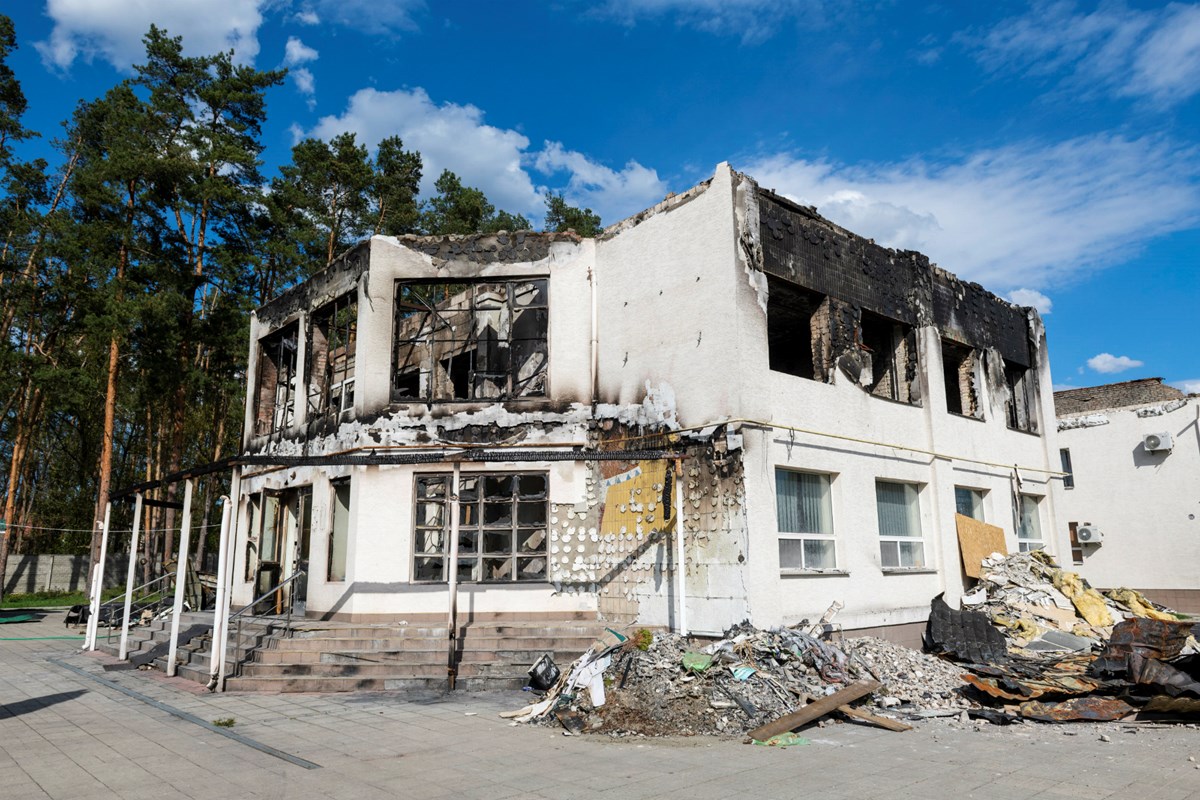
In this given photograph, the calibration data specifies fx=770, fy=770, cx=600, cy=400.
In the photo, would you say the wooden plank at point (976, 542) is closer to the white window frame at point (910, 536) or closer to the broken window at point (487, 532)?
the white window frame at point (910, 536)

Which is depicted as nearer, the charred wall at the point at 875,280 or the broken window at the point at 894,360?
the charred wall at the point at 875,280

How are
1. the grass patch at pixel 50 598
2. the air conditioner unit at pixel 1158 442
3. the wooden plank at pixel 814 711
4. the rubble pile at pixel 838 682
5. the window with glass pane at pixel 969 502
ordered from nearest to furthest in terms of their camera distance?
the wooden plank at pixel 814 711 → the rubble pile at pixel 838 682 → the window with glass pane at pixel 969 502 → the air conditioner unit at pixel 1158 442 → the grass patch at pixel 50 598

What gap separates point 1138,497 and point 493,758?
21792mm

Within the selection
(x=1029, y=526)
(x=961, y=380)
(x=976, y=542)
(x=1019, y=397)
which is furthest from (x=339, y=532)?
(x=1019, y=397)

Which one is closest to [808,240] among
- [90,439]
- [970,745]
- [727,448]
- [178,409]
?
[727,448]

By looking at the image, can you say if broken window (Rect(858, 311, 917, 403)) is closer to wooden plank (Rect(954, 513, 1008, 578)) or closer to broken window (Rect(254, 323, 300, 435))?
wooden plank (Rect(954, 513, 1008, 578))

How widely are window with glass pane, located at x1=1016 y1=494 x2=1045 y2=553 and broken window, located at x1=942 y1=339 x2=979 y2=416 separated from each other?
2574 mm

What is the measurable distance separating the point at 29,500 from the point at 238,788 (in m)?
41.2

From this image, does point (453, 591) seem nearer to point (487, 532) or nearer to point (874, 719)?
point (487, 532)

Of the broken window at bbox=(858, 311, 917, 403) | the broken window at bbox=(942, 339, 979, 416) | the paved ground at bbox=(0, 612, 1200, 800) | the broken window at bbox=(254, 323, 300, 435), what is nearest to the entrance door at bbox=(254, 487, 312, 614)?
the broken window at bbox=(254, 323, 300, 435)

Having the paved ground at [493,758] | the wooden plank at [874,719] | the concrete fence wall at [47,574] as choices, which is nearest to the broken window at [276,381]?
the paved ground at [493,758]

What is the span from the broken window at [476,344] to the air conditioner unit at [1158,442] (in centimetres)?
1758

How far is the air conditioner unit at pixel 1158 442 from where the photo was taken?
20859mm

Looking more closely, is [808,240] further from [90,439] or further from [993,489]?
[90,439]
